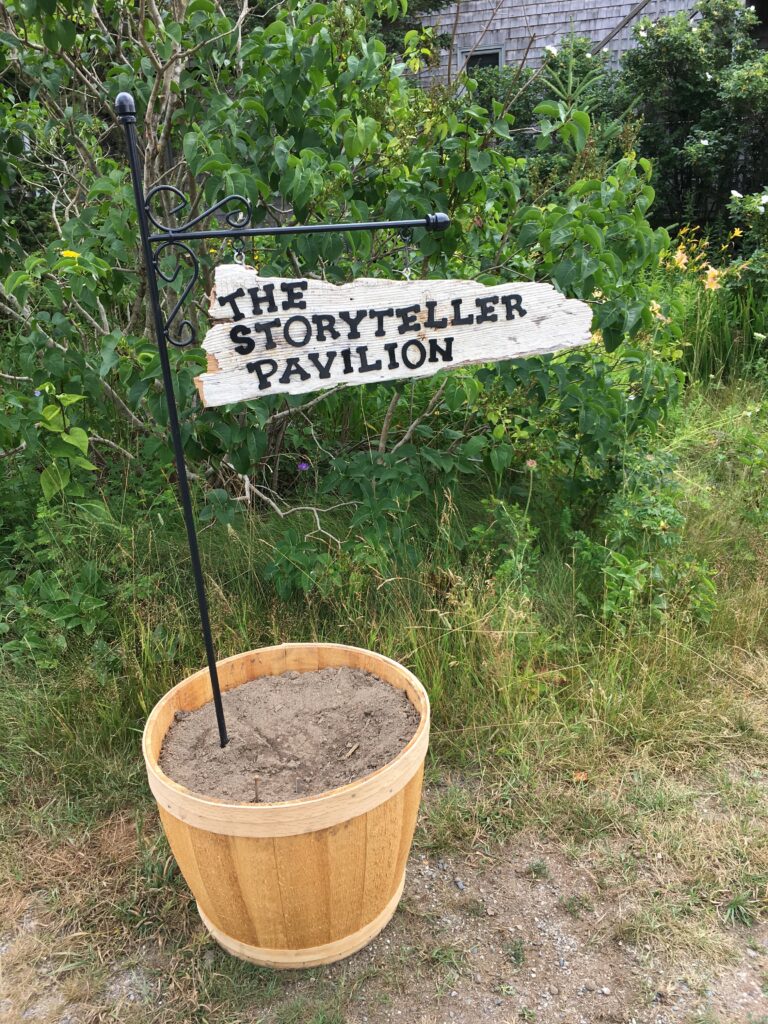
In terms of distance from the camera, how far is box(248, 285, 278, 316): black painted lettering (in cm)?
160

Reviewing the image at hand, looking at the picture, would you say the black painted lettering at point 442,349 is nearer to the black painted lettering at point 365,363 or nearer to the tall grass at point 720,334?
the black painted lettering at point 365,363

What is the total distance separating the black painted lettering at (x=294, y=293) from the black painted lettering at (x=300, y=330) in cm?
3

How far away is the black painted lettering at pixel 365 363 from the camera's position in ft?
5.56

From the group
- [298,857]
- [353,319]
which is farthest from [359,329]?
[298,857]

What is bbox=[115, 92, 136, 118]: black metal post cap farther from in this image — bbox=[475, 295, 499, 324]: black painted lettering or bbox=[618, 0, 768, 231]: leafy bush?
bbox=[618, 0, 768, 231]: leafy bush

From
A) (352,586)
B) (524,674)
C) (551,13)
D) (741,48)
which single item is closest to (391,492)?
(352,586)

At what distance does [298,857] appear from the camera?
155 cm

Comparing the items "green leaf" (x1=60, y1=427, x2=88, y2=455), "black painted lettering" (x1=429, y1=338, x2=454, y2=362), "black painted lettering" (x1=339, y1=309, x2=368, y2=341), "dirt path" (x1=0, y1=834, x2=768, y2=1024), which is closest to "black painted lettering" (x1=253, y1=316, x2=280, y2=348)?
"black painted lettering" (x1=339, y1=309, x2=368, y2=341)

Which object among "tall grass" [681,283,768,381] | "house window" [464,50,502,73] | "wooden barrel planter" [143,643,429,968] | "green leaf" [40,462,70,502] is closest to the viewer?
"wooden barrel planter" [143,643,429,968]

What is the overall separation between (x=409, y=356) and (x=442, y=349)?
0.27 ft

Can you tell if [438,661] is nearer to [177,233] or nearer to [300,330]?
[300,330]

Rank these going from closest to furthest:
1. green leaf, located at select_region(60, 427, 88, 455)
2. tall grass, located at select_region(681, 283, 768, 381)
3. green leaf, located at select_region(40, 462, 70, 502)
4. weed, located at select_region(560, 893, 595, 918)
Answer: weed, located at select_region(560, 893, 595, 918) → green leaf, located at select_region(60, 427, 88, 455) → green leaf, located at select_region(40, 462, 70, 502) → tall grass, located at select_region(681, 283, 768, 381)

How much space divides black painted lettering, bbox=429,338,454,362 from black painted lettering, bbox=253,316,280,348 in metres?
0.36

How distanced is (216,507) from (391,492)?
0.58 metres
